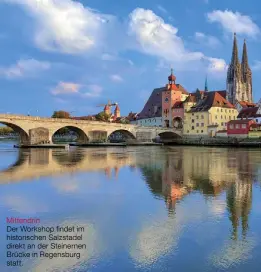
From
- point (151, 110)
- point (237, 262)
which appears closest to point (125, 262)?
point (237, 262)

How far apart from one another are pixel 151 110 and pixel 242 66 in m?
43.5

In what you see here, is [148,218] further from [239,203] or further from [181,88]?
[181,88]

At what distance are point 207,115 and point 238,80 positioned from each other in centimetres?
3732

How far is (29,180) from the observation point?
17.8 m

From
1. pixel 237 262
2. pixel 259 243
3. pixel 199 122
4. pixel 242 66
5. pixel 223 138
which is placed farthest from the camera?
pixel 242 66

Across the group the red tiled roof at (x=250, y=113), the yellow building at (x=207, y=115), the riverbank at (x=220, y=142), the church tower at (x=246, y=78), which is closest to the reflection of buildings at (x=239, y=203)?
the riverbank at (x=220, y=142)

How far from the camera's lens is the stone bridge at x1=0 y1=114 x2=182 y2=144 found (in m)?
57.7

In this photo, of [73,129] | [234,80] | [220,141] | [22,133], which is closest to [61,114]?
[73,129]

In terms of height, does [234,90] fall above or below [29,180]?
above

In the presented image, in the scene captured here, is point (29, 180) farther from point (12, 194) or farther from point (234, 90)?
point (234, 90)

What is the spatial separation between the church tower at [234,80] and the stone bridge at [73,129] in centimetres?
3282

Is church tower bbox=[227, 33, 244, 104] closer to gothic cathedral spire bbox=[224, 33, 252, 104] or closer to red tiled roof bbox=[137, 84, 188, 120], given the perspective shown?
gothic cathedral spire bbox=[224, 33, 252, 104]

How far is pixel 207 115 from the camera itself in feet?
292

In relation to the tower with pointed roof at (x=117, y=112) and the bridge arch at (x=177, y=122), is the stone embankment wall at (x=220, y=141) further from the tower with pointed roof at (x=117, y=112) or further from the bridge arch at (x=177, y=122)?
the tower with pointed roof at (x=117, y=112)
